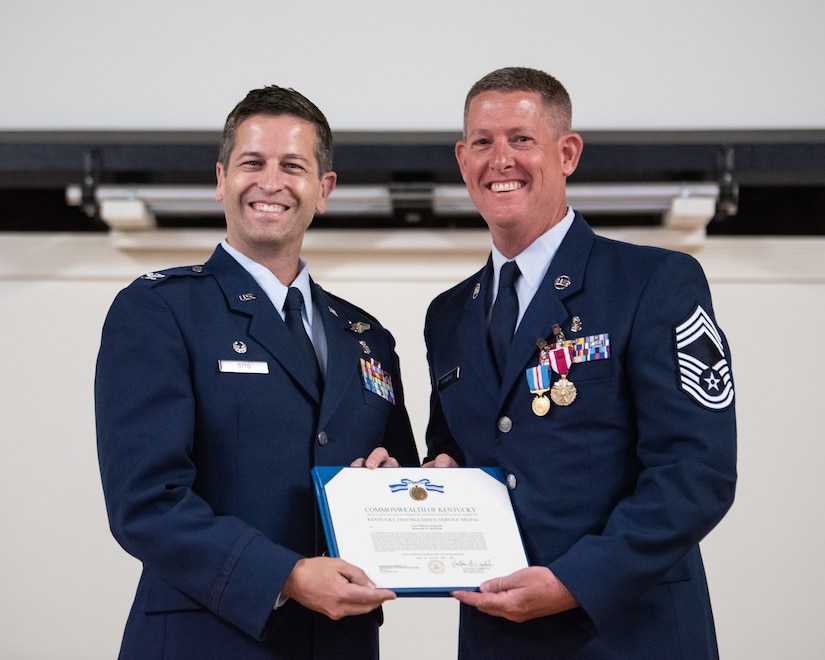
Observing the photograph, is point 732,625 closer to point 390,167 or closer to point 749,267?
point 749,267

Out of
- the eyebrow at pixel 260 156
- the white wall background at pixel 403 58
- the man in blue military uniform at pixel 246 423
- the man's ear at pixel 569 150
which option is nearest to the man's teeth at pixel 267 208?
the man in blue military uniform at pixel 246 423

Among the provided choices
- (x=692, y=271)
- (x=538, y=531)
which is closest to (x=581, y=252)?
(x=692, y=271)

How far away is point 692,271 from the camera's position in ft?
6.88

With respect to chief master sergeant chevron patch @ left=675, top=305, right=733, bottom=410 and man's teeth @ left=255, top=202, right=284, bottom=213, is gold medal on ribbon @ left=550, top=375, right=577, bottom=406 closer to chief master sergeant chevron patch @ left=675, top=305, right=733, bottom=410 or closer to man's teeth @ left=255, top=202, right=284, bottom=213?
chief master sergeant chevron patch @ left=675, top=305, right=733, bottom=410

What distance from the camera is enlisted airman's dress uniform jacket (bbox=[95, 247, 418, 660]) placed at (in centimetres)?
189

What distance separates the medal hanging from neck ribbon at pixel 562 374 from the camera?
6.76 ft

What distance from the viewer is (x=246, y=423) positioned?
6.79 feet

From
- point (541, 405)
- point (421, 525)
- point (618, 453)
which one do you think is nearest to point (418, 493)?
point (421, 525)

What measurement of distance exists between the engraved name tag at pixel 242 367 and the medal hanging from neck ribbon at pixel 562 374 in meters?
0.59

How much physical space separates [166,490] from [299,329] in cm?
51

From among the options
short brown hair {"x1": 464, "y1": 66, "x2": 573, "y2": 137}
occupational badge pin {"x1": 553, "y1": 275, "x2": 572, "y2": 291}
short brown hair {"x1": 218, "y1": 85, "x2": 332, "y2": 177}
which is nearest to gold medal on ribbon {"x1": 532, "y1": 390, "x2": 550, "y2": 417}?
occupational badge pin {"x1": 553, "y1": 275, "x2": 572, "y2": 291}

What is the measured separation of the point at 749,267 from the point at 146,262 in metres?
2.46

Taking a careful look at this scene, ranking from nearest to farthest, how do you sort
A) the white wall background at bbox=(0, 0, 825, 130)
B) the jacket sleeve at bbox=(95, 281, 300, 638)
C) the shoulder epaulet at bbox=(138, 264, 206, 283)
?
1. the jacket sleeve at bbox=(95, 281, 300, 638)
2. the shoulder epaulet at bbox=(138, 264, 206, 283)
3. the white wall background at bbox=(0, 0, 825, 130)

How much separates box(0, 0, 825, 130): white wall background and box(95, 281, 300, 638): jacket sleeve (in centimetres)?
238
